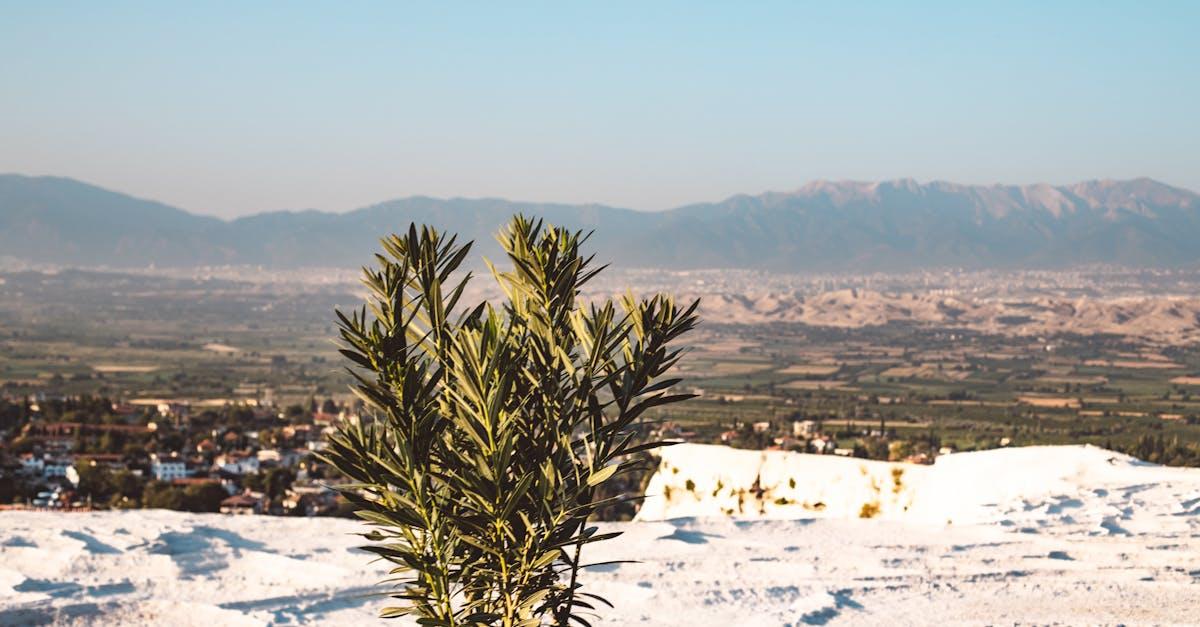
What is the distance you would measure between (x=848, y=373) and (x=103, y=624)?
6858 cm

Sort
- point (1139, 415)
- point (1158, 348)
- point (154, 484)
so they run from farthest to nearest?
point (1158, 348)
point (1139, 415)
point (154, 484)

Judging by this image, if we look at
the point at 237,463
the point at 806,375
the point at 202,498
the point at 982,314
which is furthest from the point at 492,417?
the point at 982,314

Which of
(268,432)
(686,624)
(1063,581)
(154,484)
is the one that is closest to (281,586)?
(686,624)

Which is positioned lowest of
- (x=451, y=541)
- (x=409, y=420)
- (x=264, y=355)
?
(x=264, y=355)

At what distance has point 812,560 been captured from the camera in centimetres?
1005

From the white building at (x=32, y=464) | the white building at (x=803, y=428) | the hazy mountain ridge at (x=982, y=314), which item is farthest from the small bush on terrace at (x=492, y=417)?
the hazy mountain ridge at (x=982, y=314)

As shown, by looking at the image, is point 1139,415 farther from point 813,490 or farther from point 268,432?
point 813,490

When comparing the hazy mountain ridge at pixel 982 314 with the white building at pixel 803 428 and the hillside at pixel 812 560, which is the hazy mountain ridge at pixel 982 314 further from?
the hillside at pixel 812 560

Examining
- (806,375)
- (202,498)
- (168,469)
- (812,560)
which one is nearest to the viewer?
(812,560)

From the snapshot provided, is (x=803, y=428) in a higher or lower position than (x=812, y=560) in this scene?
lower

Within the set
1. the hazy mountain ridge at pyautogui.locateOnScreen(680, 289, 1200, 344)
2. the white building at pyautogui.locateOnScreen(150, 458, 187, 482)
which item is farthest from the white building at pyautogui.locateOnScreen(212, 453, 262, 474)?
the hazy mountain ridge at pyautogui.locateOnScreen(680, 289, 1200, 344)

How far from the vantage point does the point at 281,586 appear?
9.02 m

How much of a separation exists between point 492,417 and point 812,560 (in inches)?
239

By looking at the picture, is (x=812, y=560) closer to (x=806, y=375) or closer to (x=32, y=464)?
(x=32, y=464)
